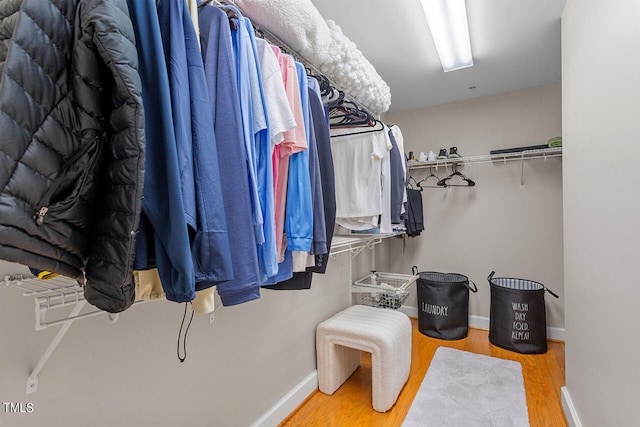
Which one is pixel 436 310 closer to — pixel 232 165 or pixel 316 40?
pixel 316 40

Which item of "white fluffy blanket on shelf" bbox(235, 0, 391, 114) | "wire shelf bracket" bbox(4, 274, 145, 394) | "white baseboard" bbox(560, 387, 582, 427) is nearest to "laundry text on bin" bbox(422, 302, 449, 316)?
"white baseboard" bbox(560, 387, 582, 427)

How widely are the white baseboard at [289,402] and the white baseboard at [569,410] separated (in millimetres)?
1427

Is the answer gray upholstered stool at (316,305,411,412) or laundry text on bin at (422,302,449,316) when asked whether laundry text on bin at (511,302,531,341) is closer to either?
laundry text on bin at (422,302,449,316)

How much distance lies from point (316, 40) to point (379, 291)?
187cm

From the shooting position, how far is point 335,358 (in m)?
2.09

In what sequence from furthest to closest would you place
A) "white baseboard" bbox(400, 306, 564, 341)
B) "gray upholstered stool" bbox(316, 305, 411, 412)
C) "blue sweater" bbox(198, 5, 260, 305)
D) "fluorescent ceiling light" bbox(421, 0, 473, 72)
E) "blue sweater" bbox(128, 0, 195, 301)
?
"white baseboard" bbox(400, 306, 564, 341) < "gray upholstered stool" bbox(316, 305, 411, 412) < "fluorescent ceiling light" bbox(421, 0, 473, 72) < "blue sweater" bbox(198, 5, 260, 305) < "blue sweater" bbox(128, 0, 195, 301)

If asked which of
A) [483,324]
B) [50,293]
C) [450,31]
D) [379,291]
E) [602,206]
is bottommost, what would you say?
[483,324]

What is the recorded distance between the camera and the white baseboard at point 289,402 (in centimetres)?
170

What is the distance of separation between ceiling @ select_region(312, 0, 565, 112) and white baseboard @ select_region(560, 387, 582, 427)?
2256mm

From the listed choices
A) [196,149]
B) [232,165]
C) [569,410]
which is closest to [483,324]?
[569,410]

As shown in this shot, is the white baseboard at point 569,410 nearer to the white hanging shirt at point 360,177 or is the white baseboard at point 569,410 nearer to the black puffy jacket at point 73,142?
the white hanging shirt at point 360,177

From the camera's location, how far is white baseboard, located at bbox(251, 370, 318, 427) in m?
1.70

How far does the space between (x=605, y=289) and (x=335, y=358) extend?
58.7 inches

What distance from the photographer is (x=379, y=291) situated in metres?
2.50
